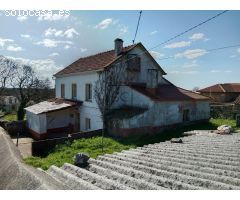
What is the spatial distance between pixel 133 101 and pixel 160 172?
58.2ft

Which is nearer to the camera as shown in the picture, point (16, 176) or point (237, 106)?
point (16, 176)

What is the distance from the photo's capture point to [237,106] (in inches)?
1215

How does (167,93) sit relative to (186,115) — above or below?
above

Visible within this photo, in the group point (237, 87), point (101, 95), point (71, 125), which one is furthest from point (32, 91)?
point (237, 87)

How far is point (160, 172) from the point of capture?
19.0ft

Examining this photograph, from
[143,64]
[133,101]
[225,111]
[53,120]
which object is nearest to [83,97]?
[53,120]

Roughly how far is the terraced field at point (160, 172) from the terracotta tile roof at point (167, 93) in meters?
14.1

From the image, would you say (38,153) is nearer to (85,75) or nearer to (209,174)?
(85,75)

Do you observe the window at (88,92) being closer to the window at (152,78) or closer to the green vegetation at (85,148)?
the window at (152,78)

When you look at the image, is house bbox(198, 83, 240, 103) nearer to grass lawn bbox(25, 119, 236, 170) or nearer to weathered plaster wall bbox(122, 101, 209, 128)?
weathered plaster wall bbox(122, 101, 209, 128)

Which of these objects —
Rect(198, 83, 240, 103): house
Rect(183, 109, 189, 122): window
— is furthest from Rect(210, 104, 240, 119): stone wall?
Rect(198, 83, 240, 103): house

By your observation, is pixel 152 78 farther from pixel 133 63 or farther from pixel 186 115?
pixel 186 115

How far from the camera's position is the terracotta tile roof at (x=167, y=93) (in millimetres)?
22688

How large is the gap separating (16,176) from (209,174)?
3815 mm
